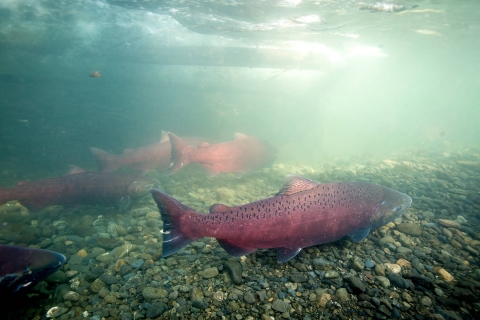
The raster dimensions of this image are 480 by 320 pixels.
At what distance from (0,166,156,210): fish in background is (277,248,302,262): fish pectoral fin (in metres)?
5.35

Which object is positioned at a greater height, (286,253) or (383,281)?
(383,281)

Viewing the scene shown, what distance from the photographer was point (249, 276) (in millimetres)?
3207

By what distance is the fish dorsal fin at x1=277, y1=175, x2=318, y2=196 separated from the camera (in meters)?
3.60

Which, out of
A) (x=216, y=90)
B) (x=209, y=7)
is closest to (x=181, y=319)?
(x=209, y=7)

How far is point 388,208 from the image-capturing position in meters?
3.78

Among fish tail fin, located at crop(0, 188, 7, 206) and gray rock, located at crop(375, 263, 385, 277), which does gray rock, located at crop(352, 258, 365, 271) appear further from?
fish tail fin, located at crop(0, 188, 7, 206)

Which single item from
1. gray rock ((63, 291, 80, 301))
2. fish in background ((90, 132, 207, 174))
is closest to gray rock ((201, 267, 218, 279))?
gray rock ((63, 291, 80, 301))

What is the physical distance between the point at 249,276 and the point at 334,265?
1.23 metres

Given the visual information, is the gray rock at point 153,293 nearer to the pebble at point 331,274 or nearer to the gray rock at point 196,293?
the gray rock at point 196,293

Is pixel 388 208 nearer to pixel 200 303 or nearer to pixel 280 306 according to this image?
pixel 280 306

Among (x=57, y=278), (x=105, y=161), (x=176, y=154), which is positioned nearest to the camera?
(x=57, y=278)

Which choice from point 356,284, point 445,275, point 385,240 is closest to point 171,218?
point 356,284

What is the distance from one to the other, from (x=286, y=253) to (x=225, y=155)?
6.79m

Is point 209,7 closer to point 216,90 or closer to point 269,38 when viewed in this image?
point 216,90
